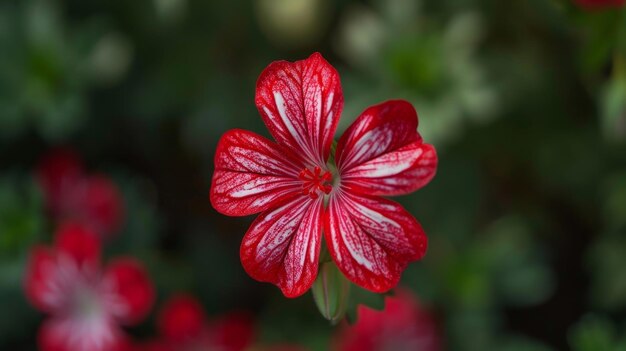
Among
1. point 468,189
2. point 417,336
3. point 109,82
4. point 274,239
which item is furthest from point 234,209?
point 109,82

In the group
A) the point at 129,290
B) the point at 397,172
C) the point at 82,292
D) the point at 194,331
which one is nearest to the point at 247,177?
the point at 397,172

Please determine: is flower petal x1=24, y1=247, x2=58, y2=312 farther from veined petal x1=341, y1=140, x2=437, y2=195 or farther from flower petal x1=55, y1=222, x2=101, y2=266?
veined petal x1=341, y1=140, x2=437, y2=195

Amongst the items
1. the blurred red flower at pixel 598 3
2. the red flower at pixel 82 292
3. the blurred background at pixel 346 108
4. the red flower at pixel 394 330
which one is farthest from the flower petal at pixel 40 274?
the blurred red flower at pixel 598 3

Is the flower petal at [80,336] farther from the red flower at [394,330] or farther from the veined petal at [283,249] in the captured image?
the veined petal at [283,249]

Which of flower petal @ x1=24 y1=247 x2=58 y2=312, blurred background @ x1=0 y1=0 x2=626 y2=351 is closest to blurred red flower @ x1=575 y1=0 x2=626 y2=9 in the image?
blurred background @ x1=0 y1=0 x2=626 y2=351

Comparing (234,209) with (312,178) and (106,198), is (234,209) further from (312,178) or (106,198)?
(106,198)
